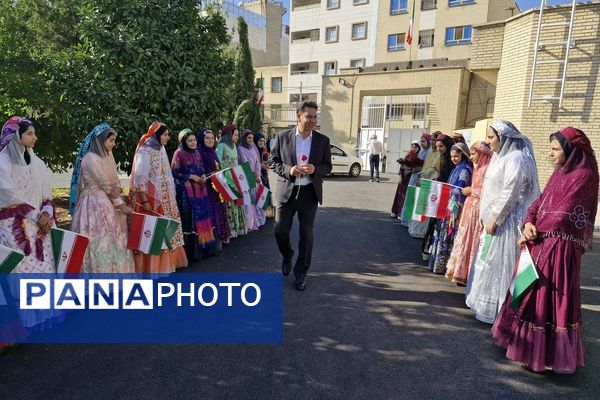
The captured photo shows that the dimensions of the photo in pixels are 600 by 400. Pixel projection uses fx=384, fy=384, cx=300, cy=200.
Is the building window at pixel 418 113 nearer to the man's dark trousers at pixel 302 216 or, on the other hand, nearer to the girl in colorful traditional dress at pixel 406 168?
the girl in colorful traditional dress at pixel 406 168

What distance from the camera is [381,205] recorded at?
10.5m

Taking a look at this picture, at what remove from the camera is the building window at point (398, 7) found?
88.5 feet

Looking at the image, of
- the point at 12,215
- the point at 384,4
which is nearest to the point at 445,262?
the point at 12,215

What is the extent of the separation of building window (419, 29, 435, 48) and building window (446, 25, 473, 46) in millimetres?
1108

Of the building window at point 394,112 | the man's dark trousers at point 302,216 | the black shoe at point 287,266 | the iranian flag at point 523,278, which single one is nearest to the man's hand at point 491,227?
the iranian flag at point 523,278

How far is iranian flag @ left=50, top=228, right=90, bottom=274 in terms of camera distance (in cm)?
344

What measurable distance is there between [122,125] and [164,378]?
3.82 metres

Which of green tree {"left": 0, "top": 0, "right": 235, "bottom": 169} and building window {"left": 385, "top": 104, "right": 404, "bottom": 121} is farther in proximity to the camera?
building window {"left": 385, "top": 104, "right": 404, "bottom": 121}

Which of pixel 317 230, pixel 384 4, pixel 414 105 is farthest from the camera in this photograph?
pixel 384 4

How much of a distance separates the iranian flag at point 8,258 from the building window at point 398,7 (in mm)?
29313

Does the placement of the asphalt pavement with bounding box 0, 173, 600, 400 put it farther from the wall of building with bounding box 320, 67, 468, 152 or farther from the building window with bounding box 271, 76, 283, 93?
the building window with bounding box 271, 76, 283, 93

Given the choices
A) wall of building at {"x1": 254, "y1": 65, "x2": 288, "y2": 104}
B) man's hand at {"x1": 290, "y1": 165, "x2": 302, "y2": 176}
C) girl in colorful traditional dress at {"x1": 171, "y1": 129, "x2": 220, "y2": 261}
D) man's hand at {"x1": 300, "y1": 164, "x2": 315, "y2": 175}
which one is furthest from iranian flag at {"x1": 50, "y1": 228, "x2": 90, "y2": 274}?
wall of building at {"x1": 254, "y1": 65, "x2": 288, "y2": 104}

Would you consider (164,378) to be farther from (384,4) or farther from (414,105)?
(384,4)

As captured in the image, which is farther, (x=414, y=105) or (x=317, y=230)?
(x=414, y=105)
